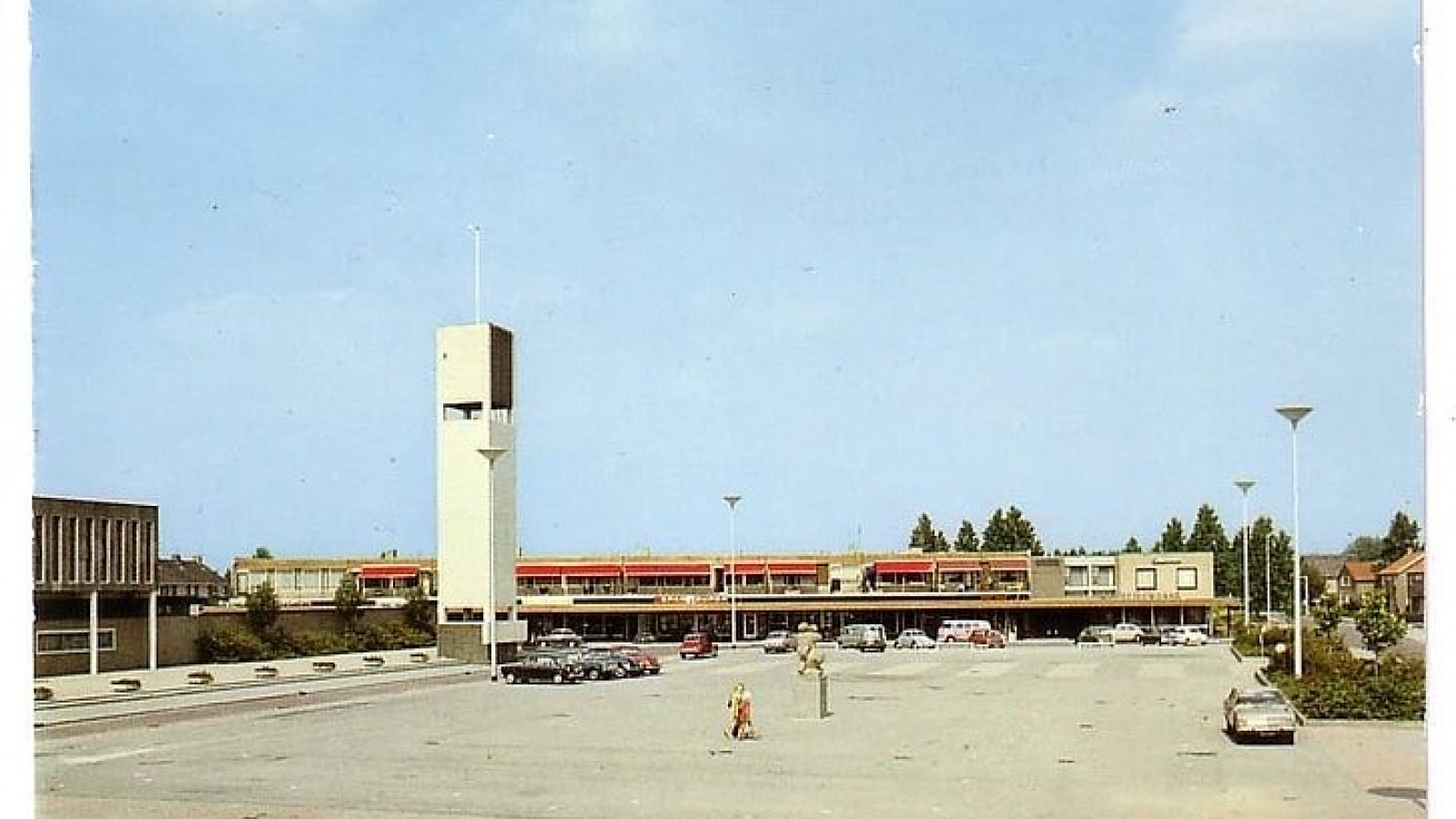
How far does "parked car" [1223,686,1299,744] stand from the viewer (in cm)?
970

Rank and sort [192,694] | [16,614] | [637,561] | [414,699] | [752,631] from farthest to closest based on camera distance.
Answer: [752,631], [192,694], [414,699], [637,561], [16,614]

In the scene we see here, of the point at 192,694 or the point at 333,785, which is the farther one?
the point at 192,694

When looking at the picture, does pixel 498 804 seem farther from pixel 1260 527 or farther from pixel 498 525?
pixel 498 525

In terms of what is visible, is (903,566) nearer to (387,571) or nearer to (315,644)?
(387,571)

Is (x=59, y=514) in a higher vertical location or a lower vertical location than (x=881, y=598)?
higher

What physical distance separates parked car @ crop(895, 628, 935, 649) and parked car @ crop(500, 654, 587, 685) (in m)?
4.33

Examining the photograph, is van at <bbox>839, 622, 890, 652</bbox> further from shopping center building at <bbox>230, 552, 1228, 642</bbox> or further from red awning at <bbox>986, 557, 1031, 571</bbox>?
red awning at <bbox>986, 557, 1031, 571</bbox>

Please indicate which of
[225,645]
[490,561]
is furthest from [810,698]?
[225,645]

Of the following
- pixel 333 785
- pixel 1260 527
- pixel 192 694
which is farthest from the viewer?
pixel 192 694

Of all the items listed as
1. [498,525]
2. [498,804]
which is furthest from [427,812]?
[498,525]

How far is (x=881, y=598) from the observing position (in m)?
18.9

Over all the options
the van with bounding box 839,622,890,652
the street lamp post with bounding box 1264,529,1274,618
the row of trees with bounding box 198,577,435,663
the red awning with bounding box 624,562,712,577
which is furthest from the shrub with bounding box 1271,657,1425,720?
the row of trees with bounding box 198,577,435,663

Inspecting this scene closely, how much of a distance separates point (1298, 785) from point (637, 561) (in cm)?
782

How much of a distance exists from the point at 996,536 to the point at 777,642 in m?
6.60
